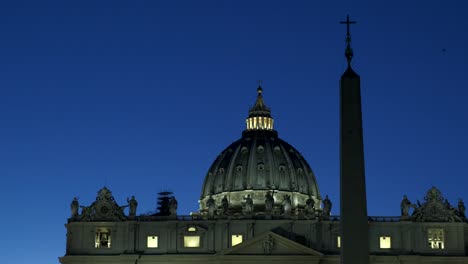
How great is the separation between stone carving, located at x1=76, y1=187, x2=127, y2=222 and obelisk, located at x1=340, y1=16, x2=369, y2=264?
261 feet

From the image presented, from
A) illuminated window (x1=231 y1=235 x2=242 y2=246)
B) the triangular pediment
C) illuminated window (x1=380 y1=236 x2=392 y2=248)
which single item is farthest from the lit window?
illuminated window (x1=380 y1=236 x2=392 y2=248)

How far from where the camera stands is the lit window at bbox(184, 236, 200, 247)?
11219cm

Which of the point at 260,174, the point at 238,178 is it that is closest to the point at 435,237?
the point at 260,174

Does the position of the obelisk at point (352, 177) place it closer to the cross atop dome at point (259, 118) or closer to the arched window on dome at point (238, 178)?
the arched window on dome at point (238, 178)

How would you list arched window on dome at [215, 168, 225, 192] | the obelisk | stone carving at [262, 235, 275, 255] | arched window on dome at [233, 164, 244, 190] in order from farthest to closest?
arched window on dome at [215, 168, 225, 192] → arched window on dome at [233, 164, 244, 190] → stone carving at [262, 235, 275, 255] → the obelisk

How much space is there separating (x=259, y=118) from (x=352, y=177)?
124m

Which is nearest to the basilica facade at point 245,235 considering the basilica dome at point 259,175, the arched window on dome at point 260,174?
the basilica dome at point 259,175

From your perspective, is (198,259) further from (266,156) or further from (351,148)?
(351,148)

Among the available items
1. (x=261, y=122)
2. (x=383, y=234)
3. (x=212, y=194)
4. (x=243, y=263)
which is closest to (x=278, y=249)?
(x=243, y=263)

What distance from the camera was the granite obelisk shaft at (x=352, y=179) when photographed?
3347 centimetres

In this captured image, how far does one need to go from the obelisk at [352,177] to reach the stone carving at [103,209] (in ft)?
261

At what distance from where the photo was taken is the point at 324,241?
112 m

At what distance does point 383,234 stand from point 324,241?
6198mm

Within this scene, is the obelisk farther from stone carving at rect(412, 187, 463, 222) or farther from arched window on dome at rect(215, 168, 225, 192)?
arched window on dome at rect(215, 168, 225, 192)
